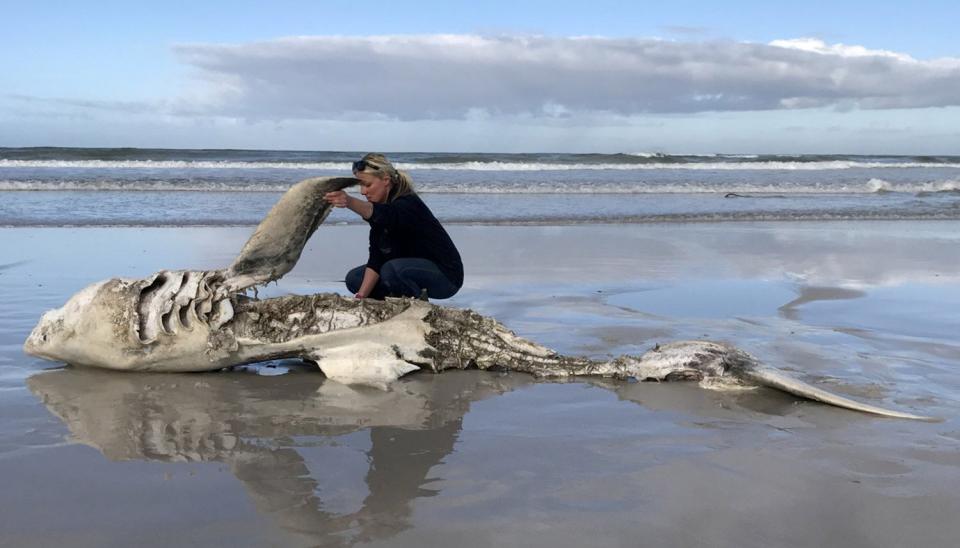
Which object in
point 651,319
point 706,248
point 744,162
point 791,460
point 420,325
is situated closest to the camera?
point 791,460

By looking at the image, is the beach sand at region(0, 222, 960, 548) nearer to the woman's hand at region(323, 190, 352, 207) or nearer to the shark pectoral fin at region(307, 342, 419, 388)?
the shark pectoral fin at region(307, 342, 419, 388)

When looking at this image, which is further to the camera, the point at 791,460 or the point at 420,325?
the point at 420,325

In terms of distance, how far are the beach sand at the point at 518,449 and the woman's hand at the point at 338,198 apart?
3.26 ft

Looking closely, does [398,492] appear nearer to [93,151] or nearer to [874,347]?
[874,347]

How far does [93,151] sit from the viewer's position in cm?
3434

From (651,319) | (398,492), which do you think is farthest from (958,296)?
(398,492)

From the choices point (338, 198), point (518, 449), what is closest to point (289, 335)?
point (338, 198)

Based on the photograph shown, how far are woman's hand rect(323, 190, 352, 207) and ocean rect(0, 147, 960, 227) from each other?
9.03 meters

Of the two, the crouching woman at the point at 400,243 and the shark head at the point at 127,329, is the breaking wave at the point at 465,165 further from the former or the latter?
the shark head at the point at 127,329

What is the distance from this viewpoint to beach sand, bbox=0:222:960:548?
112 inches

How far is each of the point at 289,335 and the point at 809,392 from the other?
109 inches

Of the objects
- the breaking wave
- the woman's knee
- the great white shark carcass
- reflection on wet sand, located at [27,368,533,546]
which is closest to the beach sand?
reflection on wet sand, located at [27,368,533,546]

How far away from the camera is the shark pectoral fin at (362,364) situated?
475 centimetres

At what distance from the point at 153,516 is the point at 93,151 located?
3500cm
